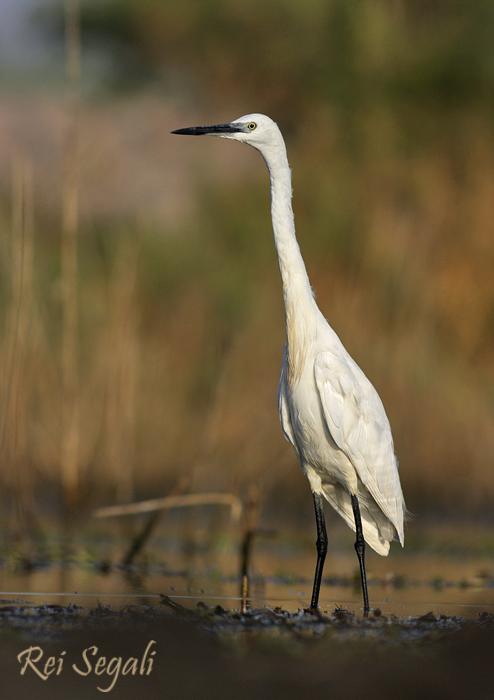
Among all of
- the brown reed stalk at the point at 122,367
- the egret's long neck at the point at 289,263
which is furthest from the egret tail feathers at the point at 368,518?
the brown reed stalk at the point at 122,367

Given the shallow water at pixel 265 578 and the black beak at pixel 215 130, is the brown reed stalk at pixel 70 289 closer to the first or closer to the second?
the shallow water at pixel 265 578

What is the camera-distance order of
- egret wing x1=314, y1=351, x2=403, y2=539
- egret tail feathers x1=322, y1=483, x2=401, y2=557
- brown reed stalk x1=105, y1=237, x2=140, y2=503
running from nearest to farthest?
egret wing x1=314, y1=351, x2=403, y2=539, egret tail feathers x1=322, y1=483, x2=401, y2=557, brown reed stalk x1=105, y1=237, x2=140, y2=503

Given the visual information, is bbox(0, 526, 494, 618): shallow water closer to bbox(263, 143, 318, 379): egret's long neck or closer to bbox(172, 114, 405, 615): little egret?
bbox(172, 114, 405, 615): little egret

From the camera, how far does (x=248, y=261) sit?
15.2 m

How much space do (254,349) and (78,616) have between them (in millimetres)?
5623

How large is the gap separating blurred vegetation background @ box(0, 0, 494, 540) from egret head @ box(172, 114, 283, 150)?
1.83 metres

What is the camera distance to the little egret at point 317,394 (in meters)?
4.55

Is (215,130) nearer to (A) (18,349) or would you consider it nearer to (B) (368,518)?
(A) (18,349)

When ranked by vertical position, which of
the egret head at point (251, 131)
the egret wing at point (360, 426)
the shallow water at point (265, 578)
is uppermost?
the egret head at point (251, 131)

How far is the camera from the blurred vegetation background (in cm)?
713

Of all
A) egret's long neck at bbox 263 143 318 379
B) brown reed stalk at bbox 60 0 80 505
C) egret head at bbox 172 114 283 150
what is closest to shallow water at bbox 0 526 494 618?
brown reed stalk at bbox 60 0 80 505

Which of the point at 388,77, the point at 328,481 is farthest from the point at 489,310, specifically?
the point at 328,481

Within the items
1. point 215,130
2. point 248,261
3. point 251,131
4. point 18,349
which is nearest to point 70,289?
point 18,349

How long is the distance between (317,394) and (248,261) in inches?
427
